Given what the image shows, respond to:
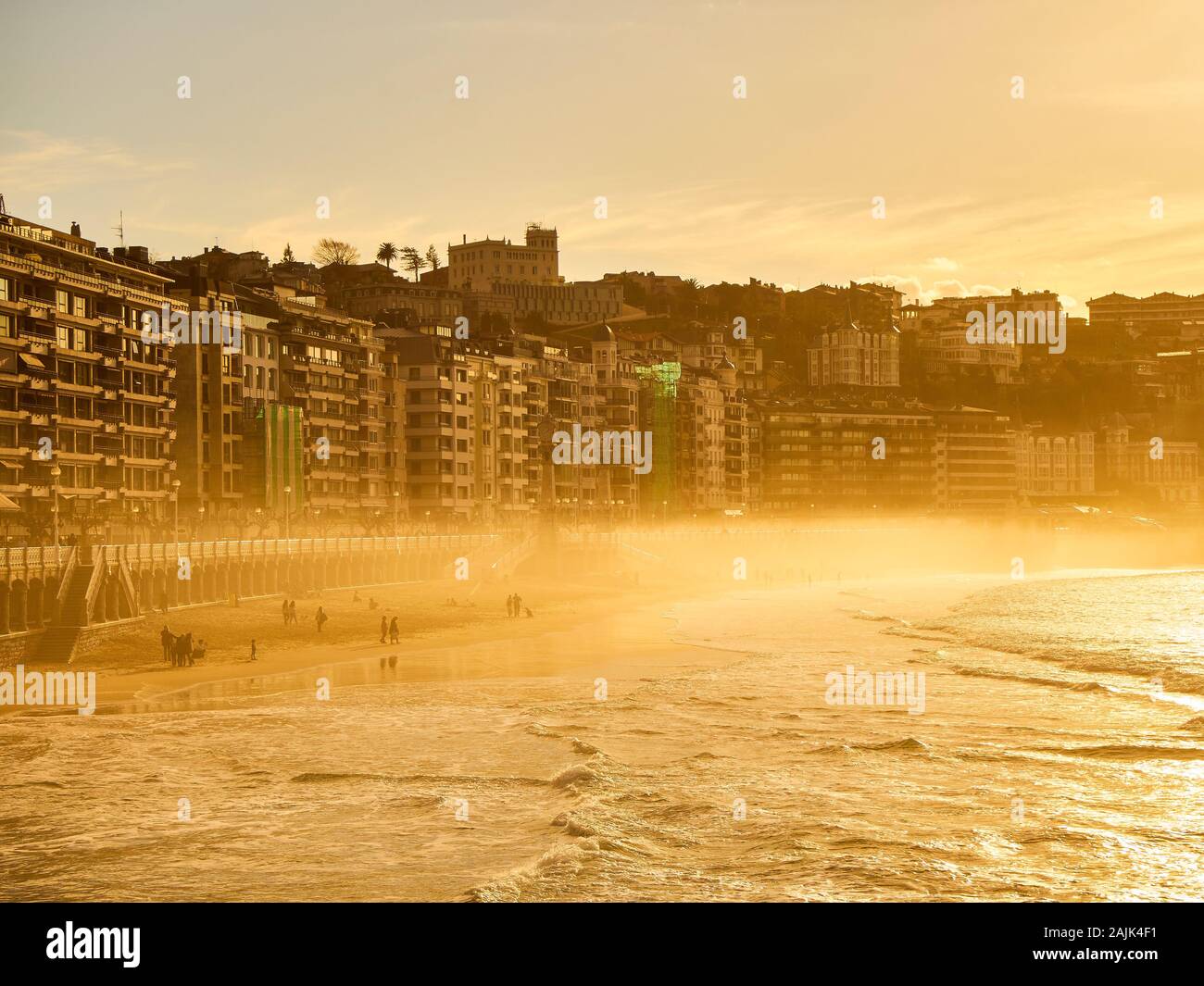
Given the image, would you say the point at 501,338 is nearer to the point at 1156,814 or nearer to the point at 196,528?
the point at 196,528

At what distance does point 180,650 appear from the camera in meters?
54.5

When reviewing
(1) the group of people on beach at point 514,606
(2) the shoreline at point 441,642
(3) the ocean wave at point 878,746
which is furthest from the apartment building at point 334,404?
(3) the ocean wave at point 878,746

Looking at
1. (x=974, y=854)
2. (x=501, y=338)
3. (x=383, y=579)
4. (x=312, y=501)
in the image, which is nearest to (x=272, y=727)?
(x=974, y=854)

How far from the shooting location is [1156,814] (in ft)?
89.4

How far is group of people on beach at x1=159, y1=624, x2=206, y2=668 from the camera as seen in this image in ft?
179

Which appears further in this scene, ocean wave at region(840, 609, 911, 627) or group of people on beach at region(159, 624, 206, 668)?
ocean wave at region(840, 609, 911, 627)

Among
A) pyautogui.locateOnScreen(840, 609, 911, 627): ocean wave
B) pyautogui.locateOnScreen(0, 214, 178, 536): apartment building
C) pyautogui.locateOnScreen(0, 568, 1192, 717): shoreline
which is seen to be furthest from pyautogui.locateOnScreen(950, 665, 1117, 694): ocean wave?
pyautogui.locateOnScreen(0, 214, 178, 536): apartment building

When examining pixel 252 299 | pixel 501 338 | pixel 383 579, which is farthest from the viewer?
pixel 501 338

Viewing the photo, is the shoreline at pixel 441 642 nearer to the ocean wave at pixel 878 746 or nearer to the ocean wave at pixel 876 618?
the ocean wave at pixel 876 618

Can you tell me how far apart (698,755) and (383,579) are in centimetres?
6425

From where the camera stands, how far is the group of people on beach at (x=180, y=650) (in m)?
54.5

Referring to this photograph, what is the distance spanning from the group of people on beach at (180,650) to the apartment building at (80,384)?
16.4 meters

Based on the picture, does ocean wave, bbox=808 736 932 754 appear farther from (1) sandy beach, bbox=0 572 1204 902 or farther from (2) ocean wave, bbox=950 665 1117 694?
(2) ocean wave, bbox=950 665 1117 694

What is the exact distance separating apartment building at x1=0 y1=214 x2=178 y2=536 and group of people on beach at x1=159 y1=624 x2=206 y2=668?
16391mm
